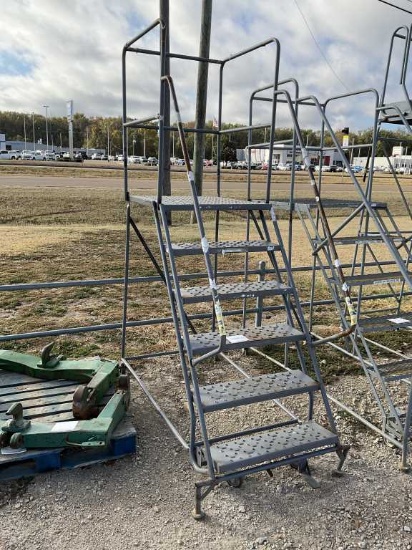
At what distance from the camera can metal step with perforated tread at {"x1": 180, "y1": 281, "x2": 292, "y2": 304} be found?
3.32m

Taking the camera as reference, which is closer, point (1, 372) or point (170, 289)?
point (170, 289)

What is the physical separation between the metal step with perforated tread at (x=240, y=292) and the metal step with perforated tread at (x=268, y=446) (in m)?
0.95

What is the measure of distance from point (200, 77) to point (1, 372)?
36.7 ft

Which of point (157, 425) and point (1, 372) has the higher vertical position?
point (1, 372)

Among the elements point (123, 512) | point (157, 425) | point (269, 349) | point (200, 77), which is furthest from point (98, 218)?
point (123, 512)

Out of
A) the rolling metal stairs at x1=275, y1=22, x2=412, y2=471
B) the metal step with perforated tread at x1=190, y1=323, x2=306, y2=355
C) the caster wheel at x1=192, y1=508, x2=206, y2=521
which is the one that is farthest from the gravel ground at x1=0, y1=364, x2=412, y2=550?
the metal step with perforated tread at x1=190, y1=323, x2=306, y2=355

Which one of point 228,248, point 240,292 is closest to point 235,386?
point 240,292

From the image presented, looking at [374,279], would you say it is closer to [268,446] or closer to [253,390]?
[253,390]

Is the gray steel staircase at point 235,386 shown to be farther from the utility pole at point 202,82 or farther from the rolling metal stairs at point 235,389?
the utility pole at point 202,82

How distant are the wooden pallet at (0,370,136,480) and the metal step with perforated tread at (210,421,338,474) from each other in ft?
2.31

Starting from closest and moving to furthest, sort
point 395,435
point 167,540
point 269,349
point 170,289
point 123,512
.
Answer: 1. point 167,540
2. point 123,512
3. point 170,289
4. point 395,435
5. point 269,349

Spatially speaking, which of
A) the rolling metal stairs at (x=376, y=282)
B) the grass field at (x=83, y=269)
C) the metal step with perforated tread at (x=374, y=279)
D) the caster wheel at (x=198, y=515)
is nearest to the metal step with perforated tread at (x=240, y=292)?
the rolling metal stairs at (x=376, y=282)

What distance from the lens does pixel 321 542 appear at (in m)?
2.68

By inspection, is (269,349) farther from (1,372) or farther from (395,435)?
(1,372)
